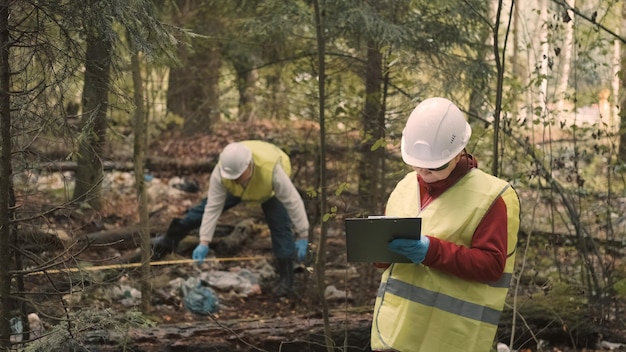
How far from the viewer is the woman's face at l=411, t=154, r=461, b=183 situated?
343 centimetres

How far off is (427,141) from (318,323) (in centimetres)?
237

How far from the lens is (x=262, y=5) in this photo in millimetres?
6883

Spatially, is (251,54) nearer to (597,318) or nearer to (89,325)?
(597,318)

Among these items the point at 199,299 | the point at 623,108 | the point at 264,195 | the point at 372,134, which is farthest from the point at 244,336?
the point at 623,108

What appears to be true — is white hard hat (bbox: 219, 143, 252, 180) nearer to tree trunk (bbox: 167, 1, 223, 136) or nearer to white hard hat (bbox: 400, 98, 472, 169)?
tree trunk (bbox: 167, 1, 223, 136)

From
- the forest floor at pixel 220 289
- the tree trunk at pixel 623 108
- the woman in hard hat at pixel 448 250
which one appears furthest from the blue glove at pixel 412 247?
the tree trunk at pixel 623 108

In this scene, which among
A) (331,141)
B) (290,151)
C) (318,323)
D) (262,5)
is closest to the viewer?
(318,323)

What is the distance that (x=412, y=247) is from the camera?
320 centimetres

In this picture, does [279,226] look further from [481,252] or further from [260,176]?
[481,252]

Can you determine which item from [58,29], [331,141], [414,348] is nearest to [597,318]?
[414,348]

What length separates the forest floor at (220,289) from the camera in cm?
495

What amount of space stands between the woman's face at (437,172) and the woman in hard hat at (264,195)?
11.8 ft

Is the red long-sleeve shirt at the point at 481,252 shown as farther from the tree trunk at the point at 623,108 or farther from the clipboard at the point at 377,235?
the tree trunk at the point at 623,108

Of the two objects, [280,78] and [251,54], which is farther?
[251,54]
